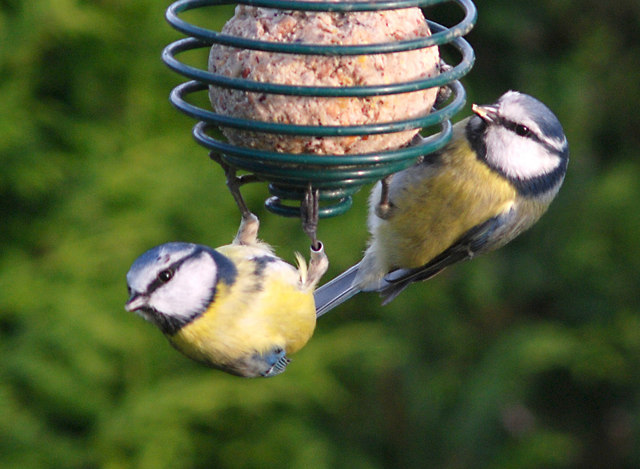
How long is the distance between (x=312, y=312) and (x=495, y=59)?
120 inches

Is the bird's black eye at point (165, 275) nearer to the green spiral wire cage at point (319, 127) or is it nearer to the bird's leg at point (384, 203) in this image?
the green spiral wire cage at point (319, 127)

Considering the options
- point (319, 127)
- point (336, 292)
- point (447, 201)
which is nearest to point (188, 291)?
point (319, 127)

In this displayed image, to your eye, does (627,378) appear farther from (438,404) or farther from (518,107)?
(518,107)

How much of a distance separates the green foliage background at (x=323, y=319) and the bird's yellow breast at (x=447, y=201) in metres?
1.23

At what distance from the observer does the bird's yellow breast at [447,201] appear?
2.36 metres

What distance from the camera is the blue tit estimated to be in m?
1.90

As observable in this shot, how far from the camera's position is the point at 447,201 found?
240 cm

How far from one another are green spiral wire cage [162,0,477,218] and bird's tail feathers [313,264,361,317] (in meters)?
0.62

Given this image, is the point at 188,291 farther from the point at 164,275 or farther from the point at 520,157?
the point at 520,157

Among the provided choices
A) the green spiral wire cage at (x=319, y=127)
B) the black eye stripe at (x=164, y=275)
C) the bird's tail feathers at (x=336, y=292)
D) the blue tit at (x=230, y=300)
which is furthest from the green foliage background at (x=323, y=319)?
the green spiral wire cage at (x=319, y=127)

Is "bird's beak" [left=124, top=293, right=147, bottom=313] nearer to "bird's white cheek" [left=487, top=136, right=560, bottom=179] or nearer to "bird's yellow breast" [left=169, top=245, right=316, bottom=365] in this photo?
"bird's yellow breast" [left=169, top=245, right=316, bottom=365]

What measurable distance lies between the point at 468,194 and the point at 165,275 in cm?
90

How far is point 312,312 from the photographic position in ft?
7.30

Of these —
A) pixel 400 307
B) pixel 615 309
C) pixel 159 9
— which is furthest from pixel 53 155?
pixel 615 309
